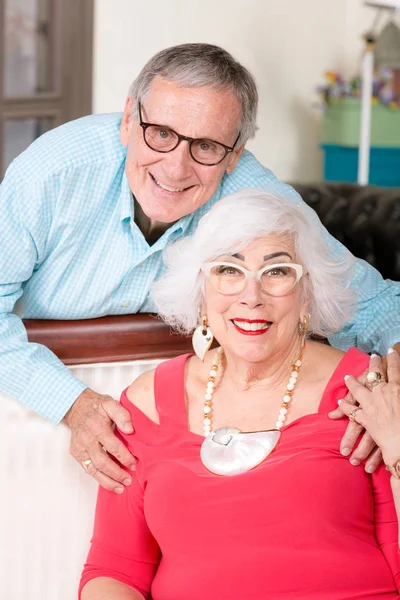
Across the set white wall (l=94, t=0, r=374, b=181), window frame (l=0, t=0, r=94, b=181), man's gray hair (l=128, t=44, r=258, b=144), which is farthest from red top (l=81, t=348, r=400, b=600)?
white wall (l=94, t=0, r=374, b=181)

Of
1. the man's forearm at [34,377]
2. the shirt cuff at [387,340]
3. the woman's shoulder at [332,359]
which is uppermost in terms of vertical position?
the woman's shoulder at [332,359]

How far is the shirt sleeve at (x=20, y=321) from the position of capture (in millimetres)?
2135

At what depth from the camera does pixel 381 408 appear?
186cm

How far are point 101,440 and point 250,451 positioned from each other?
12.6 inches

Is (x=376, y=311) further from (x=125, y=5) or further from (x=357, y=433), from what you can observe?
(x=125, y=5)

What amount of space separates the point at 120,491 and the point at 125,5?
3667 mm

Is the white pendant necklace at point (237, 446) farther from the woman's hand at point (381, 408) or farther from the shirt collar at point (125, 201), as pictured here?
the shirt collar at point (125, 201)

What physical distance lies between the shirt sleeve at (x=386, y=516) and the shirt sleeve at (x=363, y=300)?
38 centimetres

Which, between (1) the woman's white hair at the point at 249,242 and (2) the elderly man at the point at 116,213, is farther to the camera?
(2) the elderly man at the point at 116,213

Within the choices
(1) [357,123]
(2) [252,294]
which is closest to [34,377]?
(2) [252,294]

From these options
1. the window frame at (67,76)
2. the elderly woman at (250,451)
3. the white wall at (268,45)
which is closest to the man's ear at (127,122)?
the elderly woman at (250,451)

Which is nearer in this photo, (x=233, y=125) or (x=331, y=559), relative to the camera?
(x=331, y=559)

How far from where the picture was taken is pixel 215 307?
199 centimetres

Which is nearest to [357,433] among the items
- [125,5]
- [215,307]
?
[215,307]
